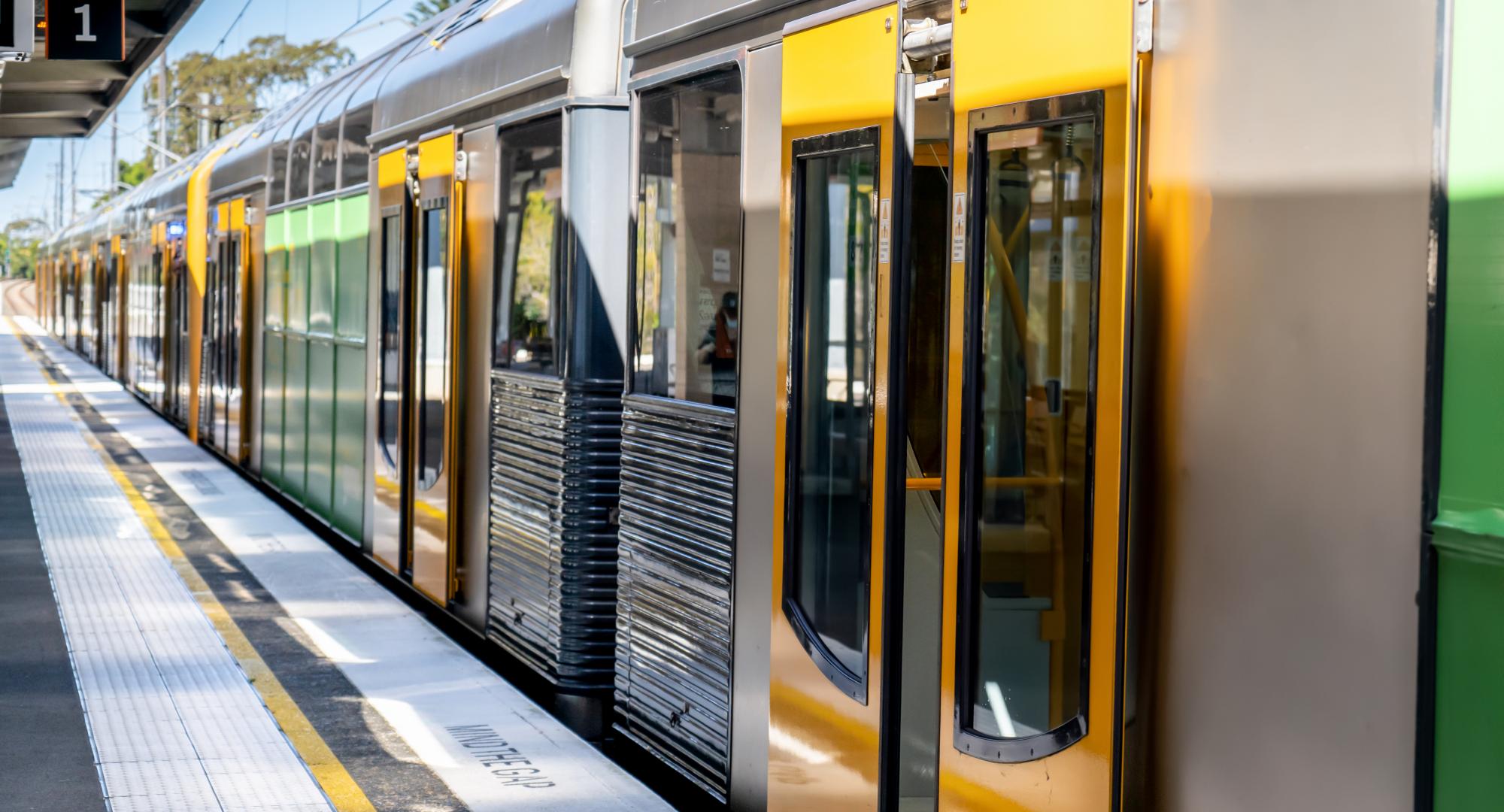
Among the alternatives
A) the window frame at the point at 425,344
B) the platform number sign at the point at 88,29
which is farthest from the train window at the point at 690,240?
the platform number sign at the point at 88,29

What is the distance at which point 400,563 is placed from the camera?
9.31 m

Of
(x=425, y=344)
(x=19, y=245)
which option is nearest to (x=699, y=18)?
(x=425, y=344)

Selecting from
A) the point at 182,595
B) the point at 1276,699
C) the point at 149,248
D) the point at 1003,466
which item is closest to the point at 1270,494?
the point at 1276,699

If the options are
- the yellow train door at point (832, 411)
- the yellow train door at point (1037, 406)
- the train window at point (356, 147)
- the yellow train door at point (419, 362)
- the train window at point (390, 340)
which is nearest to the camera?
the yellow train door at point (1037, 406)

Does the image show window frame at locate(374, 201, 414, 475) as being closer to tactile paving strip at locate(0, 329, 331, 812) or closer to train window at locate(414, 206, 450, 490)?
train window at locate(414, 206, 450, 490)

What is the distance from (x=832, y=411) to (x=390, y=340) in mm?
5670

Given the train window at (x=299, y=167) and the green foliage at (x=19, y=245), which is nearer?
the train window at (x=299, y=167)

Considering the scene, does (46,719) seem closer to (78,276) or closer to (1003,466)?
(1003,466)

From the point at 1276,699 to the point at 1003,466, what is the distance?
0.91 m

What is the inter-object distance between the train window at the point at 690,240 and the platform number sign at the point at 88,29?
38.9 ft

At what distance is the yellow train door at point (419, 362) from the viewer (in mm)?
8234

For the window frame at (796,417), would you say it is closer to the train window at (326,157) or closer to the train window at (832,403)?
the train window at (832,403)

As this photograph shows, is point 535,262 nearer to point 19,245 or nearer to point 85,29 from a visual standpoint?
point 85,29

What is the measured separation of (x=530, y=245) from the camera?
716cm
